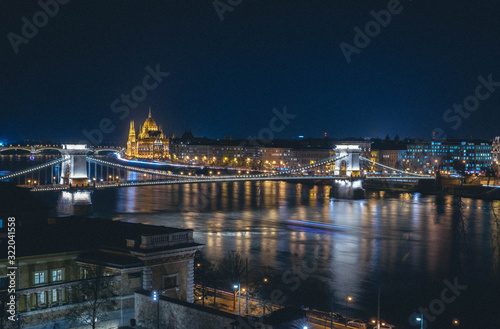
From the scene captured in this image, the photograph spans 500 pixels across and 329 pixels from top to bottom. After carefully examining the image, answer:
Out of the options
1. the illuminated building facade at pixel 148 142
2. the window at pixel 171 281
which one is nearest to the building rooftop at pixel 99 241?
the window at pixel 171 281

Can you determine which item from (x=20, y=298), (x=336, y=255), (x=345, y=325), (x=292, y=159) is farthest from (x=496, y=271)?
(x=292, y=159)

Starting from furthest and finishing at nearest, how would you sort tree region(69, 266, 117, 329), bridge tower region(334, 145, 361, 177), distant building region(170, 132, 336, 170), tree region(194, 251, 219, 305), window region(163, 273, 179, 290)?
1. distant building region(170, 132, 336, 170)
2. bridge tower region(334, 145, 361, 177)
3. tree region(194, 251, 219, 305)
4. window region(163, 273, 179, 290)
5. tree region(69, 266, 117, 329)

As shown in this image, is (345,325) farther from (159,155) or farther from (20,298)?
(159,155)

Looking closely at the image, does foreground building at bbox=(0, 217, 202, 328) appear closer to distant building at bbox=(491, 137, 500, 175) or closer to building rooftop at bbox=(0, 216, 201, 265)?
building rooftop at bbox=(0, 216, 201, 265)

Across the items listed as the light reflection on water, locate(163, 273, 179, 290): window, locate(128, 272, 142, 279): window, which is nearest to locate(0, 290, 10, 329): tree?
locate(128, 272, 142, 279): window

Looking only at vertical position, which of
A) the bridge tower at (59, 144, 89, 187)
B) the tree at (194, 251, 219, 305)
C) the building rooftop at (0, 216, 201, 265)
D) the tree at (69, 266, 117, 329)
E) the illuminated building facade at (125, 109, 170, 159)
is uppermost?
the illuminated building facade at (125, 109, 170, 159)
